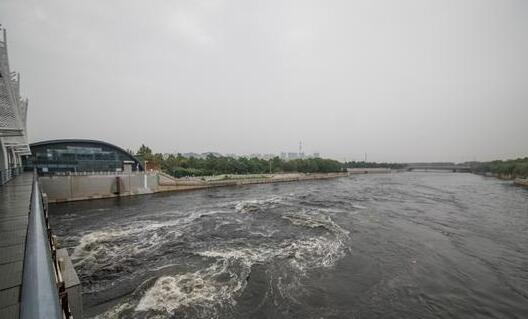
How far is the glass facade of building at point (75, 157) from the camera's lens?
34.9 m

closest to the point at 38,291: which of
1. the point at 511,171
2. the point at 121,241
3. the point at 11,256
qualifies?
the point at 11,256

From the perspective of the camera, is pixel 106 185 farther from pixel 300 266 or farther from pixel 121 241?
pixel 300 266

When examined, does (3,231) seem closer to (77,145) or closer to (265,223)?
(265,223)

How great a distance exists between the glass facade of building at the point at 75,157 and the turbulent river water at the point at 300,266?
23.7 meters

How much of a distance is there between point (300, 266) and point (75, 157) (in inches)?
1672

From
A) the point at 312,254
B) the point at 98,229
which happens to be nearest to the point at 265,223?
the point at 312,254

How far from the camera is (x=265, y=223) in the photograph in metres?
16.8

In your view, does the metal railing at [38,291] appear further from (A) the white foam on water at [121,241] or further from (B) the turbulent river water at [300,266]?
(A) the white foam on water at [121,241]

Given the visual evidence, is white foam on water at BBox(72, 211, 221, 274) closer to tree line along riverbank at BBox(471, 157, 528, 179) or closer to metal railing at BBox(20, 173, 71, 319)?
metal railing at BBox(20, 173, 71, 319)

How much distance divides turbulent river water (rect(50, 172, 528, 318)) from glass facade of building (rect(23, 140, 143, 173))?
23.7 metres

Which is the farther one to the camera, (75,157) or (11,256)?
(75,157)

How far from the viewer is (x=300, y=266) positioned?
1001 centimetres

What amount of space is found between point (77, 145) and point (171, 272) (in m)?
39.3

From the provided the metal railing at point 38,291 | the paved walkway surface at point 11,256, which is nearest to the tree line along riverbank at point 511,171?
the metal railing at point 38,291
